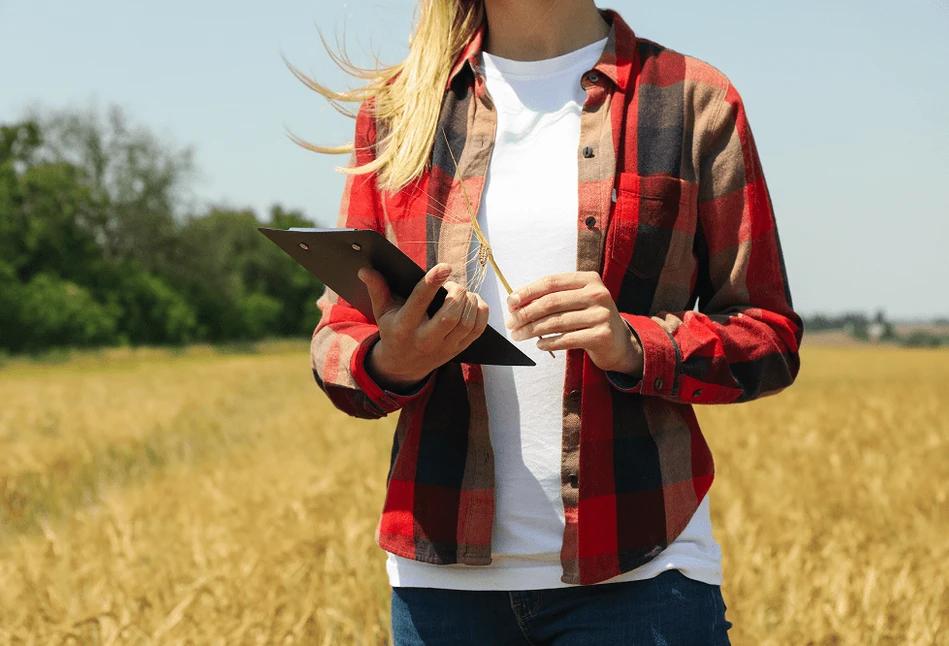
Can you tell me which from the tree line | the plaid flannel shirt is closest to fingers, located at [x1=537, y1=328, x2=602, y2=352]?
the plaid flannel shirt

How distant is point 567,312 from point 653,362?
163 millimetres

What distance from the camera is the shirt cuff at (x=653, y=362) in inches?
53.2

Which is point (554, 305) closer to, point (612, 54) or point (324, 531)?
point (612, 54)

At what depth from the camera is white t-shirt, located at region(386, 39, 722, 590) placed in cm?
139

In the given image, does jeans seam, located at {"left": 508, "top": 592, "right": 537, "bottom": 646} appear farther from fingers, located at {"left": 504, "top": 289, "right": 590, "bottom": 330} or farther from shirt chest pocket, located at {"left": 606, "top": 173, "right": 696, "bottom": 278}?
shirt chest pocket, located at {"left": 606, "top": 173, "right": 696, "bottom": 278}

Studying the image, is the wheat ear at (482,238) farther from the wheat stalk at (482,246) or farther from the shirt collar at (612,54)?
the shirt collar at (612,54)

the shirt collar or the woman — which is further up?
the shirt collar

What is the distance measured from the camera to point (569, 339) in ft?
4.20

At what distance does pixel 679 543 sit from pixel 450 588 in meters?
0.34

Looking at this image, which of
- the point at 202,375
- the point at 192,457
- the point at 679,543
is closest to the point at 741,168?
the point at 679,543

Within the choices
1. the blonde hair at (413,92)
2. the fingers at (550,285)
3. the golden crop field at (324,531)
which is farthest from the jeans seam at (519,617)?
the golden crop field at (324,531)

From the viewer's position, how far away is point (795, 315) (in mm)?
1517

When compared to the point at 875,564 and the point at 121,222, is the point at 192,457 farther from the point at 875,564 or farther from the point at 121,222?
the point at 121,222

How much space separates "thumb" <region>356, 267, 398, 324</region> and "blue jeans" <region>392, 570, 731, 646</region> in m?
0.43
